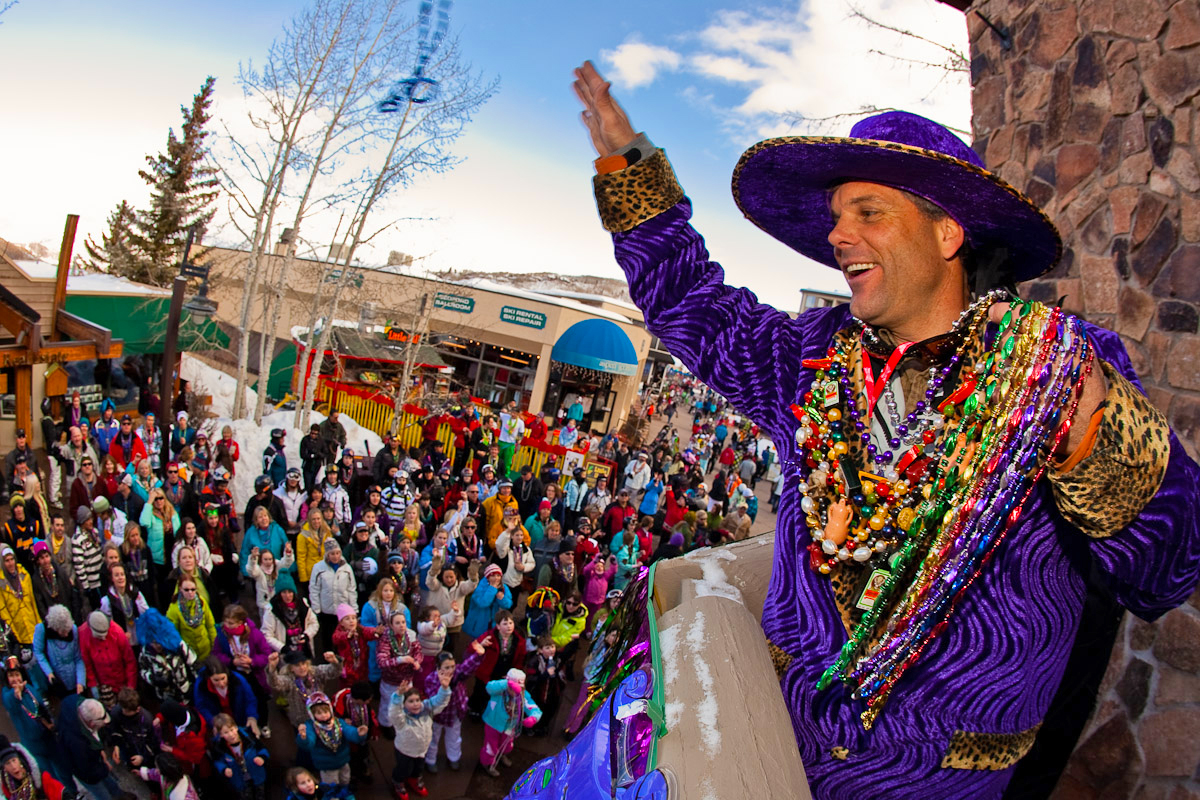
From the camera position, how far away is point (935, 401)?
1503mm

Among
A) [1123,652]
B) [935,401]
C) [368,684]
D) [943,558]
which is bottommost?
[368,684]

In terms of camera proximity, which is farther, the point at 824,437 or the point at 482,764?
the point at 482,764

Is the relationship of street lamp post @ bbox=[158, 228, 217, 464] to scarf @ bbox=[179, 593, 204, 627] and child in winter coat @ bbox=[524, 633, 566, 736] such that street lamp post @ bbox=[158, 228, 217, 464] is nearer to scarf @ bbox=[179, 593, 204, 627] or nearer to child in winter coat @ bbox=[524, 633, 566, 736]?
scarf @ bbox=[179, 593, 204, 627]

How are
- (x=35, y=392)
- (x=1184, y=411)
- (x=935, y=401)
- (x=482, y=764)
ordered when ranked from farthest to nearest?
(x=35, y=392) < (x=482, y=764) < (x=1184, y=411) < (x=935, y=401)

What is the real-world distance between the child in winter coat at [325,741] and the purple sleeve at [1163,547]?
17.2 ft

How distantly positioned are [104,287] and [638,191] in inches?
716

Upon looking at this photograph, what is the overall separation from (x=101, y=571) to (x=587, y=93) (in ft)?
22.7

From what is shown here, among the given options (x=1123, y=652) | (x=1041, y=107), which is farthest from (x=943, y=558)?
(x=1041, y=107)

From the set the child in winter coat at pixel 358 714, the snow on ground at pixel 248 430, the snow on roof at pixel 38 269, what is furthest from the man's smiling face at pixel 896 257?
the snow on roof at pixel 38 269

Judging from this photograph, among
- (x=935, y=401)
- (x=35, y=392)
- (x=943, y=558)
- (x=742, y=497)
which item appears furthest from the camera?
(x=742, y=497)

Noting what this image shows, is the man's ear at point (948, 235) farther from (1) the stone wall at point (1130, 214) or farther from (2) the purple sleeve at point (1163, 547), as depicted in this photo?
(1) the stone wall at point (1130, 214)

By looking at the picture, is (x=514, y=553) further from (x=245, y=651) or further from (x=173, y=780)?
(x=173, y=780)

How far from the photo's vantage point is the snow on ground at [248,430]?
38.7ft

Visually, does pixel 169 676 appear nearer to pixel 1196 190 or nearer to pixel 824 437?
pixel 824 437
